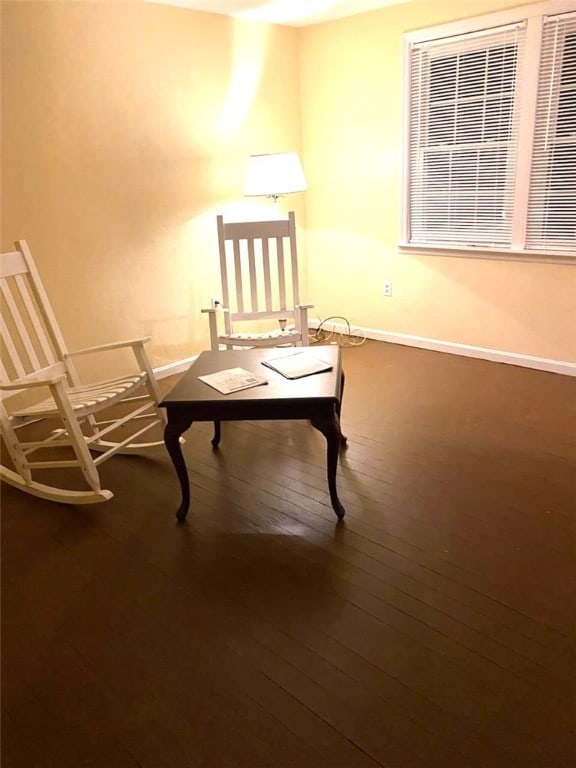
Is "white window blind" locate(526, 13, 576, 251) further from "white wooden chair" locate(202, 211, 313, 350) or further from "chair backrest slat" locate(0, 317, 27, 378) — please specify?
"chair backrest slat" locate(0, 317, 27, 378)

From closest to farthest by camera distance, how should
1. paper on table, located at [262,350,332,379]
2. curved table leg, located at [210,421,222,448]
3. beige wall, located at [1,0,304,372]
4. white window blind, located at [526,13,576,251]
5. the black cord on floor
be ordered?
paper on table, located at [262,350,332,379], curved table leg, located at [210,421,222,448], beige wall, located at [1,0,304,372], white window blind, located at [526,13,576,251], the black cord on floor

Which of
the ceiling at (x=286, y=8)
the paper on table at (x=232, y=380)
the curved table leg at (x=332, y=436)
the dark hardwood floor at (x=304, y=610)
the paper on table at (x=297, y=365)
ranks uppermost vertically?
the ceiling at (x=286, y=8)

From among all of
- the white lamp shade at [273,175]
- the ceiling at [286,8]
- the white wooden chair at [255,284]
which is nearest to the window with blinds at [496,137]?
the ceiling at [286,8]

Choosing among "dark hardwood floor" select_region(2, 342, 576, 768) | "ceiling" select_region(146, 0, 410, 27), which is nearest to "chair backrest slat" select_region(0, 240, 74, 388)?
"dark hardwood floor" select_region(2, 342, 576, 768)

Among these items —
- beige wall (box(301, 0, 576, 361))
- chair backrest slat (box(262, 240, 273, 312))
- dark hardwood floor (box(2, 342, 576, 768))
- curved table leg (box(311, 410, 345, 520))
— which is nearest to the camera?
dark hardwood floor (box(2, 342, 576, 768))

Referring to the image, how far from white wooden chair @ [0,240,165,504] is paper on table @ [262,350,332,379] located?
617 mm

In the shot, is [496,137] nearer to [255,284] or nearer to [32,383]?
[255,284]

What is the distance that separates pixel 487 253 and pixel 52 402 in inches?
106

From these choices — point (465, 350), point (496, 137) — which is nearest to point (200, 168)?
point (496, 137)

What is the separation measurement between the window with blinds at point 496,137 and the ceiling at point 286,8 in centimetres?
46

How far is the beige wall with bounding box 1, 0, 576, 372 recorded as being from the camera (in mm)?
3078

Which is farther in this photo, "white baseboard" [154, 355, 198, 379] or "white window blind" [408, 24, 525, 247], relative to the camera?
"white baseboard" [154, 355, 198, 379]

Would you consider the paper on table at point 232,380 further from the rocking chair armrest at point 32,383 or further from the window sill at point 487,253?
the window sill at point 487,253

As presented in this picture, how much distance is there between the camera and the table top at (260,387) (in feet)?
7.09
